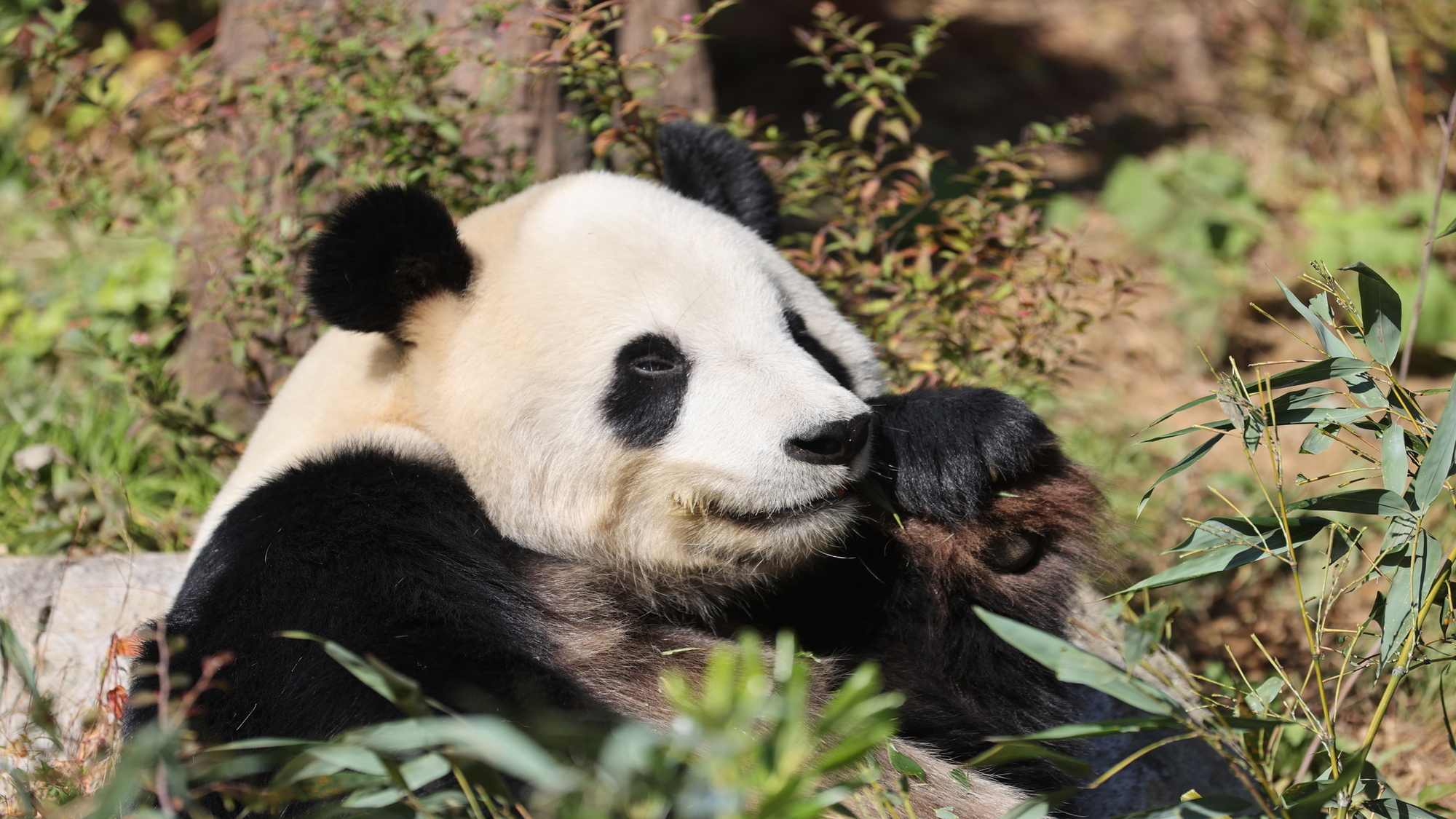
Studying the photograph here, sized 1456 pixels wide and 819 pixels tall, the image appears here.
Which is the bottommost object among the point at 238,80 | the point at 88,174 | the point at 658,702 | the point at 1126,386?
the point at 1126,386

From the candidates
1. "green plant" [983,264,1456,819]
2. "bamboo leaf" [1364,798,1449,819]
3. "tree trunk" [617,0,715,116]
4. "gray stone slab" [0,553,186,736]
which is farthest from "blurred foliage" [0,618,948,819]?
"tree trunk" [617,0,715,116]

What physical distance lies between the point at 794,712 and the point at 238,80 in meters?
3.06

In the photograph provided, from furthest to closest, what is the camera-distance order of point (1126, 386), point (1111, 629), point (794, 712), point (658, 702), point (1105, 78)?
point (1105, 78) → point (1126, 386) → point (1111, 629) → point (658, 702) → point (794, 712)

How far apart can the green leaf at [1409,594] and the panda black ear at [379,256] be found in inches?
66.1

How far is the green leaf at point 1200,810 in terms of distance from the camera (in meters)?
1.41

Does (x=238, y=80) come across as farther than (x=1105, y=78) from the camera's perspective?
No

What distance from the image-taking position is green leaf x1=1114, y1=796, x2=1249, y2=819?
1.41 meters

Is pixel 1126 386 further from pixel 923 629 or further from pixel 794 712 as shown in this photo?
pixel 794 712

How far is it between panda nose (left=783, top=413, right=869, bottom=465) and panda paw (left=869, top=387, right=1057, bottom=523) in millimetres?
264

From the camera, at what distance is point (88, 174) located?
11.2ft

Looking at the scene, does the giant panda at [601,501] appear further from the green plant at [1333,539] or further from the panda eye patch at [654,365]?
the green plant at [1333,539]

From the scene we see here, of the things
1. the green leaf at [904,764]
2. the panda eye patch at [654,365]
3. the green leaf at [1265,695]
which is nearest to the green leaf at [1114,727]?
the green leaf at [904,764]

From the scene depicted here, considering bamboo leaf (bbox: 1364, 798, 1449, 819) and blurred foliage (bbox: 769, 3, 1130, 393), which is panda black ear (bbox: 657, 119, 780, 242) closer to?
blurred foliage (bbox: 769, 3, 1130, 393)

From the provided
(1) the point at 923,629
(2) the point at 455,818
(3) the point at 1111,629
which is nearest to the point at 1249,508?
(3) the point at 1111,629
